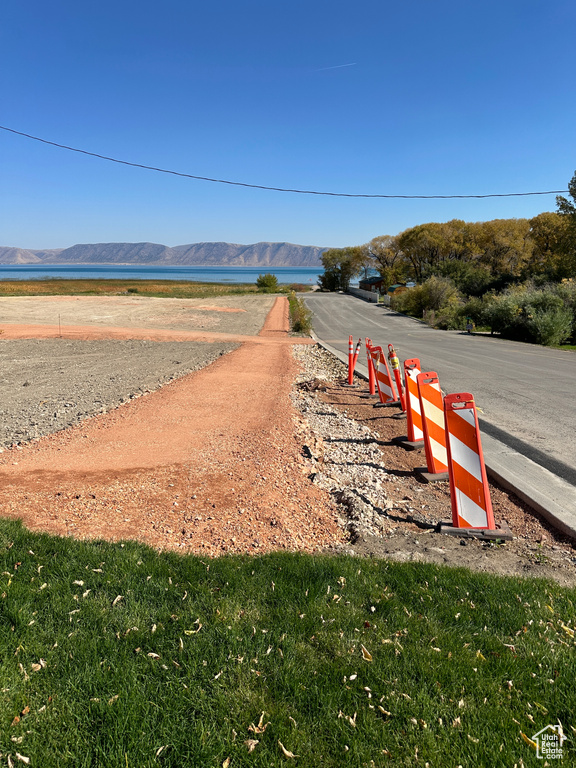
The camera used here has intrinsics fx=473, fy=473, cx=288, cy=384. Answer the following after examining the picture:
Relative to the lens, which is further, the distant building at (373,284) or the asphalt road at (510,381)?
the distant building at (373,284)

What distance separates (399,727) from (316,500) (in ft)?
10.3

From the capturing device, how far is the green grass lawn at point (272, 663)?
2.25 meters

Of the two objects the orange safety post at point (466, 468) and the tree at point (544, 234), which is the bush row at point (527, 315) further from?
the tree at point (544, 234)

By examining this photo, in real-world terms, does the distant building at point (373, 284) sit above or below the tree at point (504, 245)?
below

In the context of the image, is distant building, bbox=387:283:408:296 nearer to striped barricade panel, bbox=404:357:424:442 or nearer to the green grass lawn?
striped barricade panel, bbox=404:357:424:442

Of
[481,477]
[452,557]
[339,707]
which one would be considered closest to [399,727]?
[339,707]

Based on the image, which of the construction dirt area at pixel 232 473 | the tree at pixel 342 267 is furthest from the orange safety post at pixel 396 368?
the tree at pixel 342 267

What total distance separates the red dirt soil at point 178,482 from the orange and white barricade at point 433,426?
5.35ft

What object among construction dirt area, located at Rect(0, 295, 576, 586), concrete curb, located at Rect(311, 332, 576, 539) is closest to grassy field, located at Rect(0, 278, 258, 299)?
construction dirt area, located at Rect(0, 295, 576, 586)

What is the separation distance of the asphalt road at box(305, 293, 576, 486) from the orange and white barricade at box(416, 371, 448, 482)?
0.92m

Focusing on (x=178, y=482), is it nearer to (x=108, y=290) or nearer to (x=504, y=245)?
(x=504, y=245)

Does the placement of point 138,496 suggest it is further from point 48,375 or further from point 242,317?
point 242,317

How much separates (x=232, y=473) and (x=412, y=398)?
117 inches

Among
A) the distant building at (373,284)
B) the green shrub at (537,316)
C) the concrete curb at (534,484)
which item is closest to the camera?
the concrete curb at (534,484)
